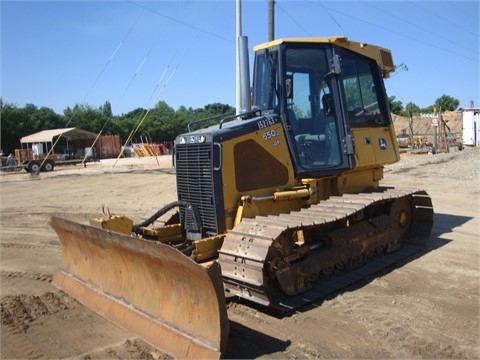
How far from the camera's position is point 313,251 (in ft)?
18.4

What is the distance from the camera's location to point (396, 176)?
16.5 m

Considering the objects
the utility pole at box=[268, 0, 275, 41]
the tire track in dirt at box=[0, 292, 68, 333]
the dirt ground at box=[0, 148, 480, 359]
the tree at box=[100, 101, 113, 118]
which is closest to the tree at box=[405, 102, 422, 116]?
the utility pole at box=[268, 0, 275, 41]

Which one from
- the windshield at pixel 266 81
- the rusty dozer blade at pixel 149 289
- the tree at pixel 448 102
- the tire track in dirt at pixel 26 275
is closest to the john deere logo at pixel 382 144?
the windshield at pixel 266 81

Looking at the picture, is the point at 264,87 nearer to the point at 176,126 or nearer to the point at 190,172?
the point at 190,172

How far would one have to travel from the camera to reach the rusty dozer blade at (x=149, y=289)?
3.81 metres

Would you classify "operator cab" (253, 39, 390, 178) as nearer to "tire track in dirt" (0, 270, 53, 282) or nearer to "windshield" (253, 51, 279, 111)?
"windshield" (253, 51, 279, 111)

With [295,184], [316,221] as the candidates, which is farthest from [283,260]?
[295,184]

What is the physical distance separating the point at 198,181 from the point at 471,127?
3278 centimetres

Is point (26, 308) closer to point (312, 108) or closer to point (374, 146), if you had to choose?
point (312, 108)

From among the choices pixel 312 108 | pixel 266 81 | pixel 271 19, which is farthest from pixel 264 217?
pixel 271 19

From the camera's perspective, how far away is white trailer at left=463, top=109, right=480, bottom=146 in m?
32.7

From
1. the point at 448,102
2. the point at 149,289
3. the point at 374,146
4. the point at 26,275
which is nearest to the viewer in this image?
the point at 149,289

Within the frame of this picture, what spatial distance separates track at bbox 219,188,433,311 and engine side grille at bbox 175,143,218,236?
0.58 meters

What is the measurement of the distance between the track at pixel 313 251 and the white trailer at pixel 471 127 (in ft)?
96.4
